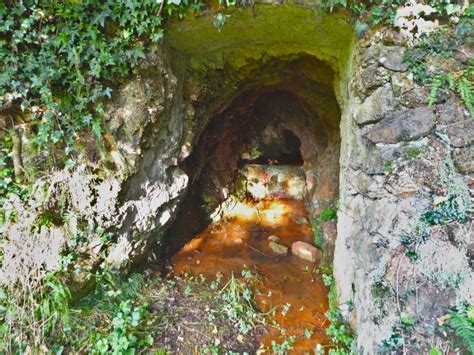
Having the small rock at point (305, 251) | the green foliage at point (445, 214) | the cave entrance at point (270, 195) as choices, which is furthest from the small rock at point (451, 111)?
the small rock at point (305, 251)

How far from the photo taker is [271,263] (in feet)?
15.2

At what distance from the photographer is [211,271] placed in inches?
167

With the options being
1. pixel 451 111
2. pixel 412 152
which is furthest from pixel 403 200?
pixel 451 111

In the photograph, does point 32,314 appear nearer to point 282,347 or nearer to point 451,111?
point 282,347

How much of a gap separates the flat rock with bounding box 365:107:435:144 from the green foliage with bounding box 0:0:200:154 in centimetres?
207

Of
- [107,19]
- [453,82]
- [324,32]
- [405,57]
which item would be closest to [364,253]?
[453,82]

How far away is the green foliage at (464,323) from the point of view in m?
1.78

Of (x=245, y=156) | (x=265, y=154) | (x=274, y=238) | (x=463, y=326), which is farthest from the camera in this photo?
(x=265, y=154)

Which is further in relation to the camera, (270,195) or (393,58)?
(270,195)

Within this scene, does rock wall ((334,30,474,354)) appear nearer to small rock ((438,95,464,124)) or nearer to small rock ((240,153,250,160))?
small rock ((438,95,464,124))

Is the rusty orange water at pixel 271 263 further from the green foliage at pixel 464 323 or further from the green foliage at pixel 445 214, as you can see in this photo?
the green foliage at pixel 445 214

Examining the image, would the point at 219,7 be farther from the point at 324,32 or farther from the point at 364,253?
the point at 364,253

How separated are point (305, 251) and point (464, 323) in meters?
2.95

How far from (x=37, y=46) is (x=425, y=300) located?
3.86 m
